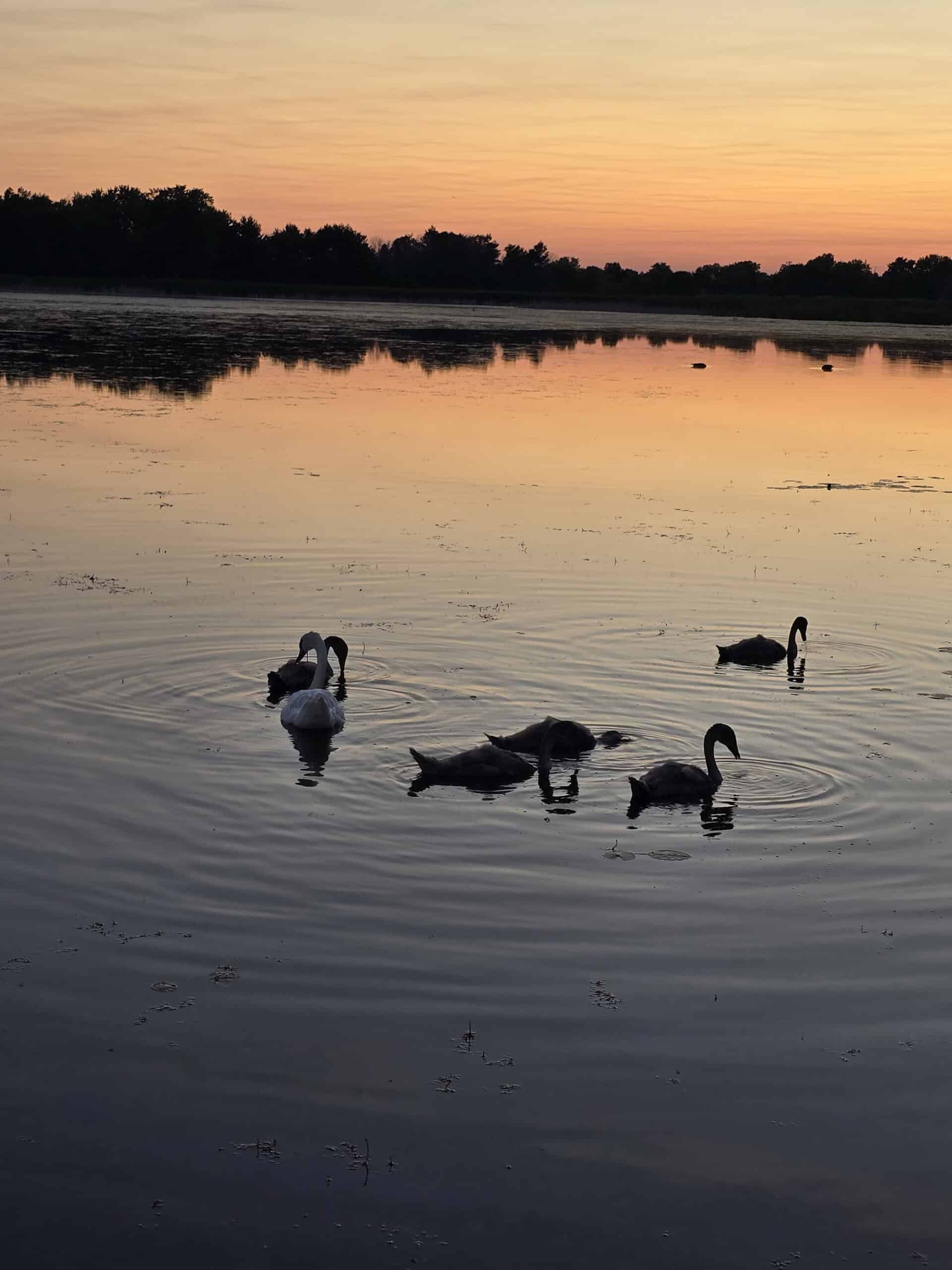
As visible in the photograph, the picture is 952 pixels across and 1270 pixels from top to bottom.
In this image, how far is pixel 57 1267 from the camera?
226 inches

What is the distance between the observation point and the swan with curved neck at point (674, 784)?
11234 mm

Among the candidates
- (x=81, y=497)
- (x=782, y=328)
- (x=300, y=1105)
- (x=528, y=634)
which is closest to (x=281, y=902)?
(x=300, y=1105)

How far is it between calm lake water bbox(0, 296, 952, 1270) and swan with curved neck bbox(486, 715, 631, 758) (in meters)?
0.16

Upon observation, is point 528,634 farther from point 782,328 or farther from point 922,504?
point 782,328

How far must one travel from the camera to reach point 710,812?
11.2m

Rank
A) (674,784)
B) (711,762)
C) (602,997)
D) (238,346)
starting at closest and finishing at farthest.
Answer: (602,997) < (674,784) < (711,762) < (238,346)

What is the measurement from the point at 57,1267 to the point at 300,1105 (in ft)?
4.49

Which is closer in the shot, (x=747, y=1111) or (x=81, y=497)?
(x=747, y=1111)

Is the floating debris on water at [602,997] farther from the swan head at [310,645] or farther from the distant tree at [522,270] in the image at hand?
the distant tree at [522,270]

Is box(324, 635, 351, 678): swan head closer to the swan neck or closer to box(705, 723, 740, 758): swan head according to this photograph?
box(705, 723, 740, 758): swan head

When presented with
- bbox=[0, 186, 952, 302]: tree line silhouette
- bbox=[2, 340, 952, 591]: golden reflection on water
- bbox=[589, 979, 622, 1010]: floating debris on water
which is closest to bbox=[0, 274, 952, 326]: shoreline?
bbox=[0, 186, 952, 302]: tree line silhouette

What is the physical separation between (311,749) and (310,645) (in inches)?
69.4

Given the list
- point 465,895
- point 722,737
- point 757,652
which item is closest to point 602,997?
point 465,895

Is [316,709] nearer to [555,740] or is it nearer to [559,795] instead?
[555,740]
